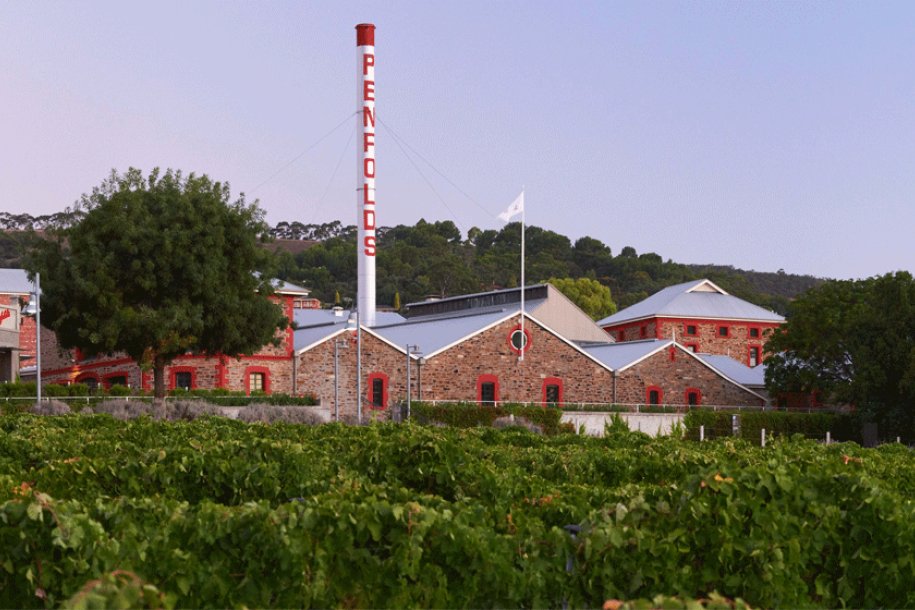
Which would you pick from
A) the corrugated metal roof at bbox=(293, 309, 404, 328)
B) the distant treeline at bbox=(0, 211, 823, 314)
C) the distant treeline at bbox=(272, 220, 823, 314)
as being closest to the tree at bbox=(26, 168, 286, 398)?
the corrugated metal roof at bbox=(293, 309, 404, 328)

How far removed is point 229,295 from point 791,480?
38757mm

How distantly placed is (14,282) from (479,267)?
68.6 meters

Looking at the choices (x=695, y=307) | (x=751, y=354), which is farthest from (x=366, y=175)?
(x=751, y=354)

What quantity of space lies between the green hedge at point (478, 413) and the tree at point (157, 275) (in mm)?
7292

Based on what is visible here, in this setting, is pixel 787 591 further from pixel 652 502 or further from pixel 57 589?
pixel 57 589

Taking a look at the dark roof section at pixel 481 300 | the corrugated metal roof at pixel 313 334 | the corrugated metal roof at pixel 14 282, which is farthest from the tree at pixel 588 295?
the corrugated metal roof at pixel 14 282

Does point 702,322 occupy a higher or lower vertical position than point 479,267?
lower

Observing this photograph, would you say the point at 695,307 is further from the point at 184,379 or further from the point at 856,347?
the point at 184,379

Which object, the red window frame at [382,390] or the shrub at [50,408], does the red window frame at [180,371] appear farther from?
the shrub at [50,408]

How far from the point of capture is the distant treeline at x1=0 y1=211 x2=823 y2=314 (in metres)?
123

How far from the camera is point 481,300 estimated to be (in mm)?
71438

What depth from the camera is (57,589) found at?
8203 mm

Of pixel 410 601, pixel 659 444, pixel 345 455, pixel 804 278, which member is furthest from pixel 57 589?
pixel 804 278

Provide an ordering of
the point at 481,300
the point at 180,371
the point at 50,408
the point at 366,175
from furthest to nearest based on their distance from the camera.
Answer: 1. the point at 481,300
2. the point at 366,175
3. the point at 180,371
4. the point at 50,408
